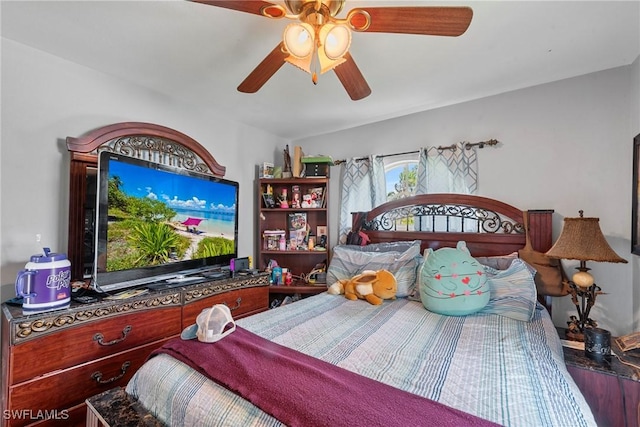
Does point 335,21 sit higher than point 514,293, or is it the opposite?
point 335,21

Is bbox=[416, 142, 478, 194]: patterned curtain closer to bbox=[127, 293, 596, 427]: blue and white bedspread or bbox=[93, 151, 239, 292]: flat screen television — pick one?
bbox=[127, 293, 596, 427]: blue and white bedspread

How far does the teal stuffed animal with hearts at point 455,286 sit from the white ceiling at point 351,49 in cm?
130

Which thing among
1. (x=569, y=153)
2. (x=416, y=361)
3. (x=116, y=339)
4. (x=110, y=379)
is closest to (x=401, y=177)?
(x=569, y=153)

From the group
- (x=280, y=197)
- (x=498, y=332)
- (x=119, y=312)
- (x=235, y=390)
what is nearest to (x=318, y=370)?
(x=235, y=390)

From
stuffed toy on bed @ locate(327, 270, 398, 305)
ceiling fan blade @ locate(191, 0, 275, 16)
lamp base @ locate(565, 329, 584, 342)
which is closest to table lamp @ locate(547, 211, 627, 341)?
lamp base @ locate(565, 329, 584, 342)

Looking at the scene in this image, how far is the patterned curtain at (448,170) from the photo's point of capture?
7.91 feet

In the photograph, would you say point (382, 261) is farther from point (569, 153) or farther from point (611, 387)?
point (569, 153)

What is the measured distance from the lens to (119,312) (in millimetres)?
1612

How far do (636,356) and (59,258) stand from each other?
2.93 meters

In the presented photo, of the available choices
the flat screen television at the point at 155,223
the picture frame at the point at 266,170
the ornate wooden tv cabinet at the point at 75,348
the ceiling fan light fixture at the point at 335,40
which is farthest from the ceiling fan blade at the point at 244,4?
the picture frame at the point at 266,170

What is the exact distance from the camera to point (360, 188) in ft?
9.96

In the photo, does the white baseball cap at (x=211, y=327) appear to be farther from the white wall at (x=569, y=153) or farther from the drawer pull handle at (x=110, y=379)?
the white wall at (x=569, y=153)

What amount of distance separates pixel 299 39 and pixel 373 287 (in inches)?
63.0

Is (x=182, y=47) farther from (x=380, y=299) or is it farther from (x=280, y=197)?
(x=380, y=299)
